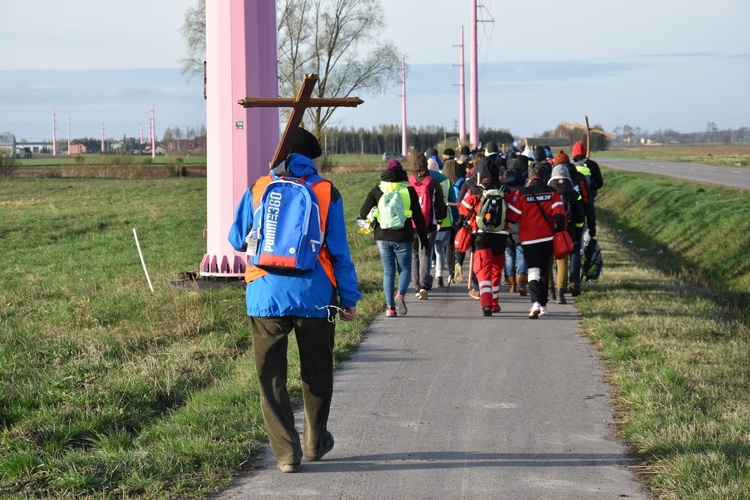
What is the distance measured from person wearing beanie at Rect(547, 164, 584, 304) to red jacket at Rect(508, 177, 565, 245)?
0.94 metres

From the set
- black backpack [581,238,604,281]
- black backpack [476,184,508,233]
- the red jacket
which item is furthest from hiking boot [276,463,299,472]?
black backpack [581,238,604,281]

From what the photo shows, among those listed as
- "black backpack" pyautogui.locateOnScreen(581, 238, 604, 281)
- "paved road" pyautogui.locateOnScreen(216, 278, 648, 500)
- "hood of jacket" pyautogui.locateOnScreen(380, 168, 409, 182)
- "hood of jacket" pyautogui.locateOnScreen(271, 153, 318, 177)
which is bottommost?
"paved road" pyautogui.locateOnScreen(216, 278, 648, 500)

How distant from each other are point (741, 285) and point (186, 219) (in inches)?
672

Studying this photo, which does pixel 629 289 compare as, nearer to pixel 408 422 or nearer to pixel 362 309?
pixel 362 309

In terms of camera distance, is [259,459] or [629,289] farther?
[629,289]

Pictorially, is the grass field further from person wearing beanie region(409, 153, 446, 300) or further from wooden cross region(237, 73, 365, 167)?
wooden cross region(237, 73, 365, 167)

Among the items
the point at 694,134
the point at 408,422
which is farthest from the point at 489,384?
the point at 694,134

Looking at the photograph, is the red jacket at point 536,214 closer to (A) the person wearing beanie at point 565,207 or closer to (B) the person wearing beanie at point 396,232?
(A) the person wearing beanie at point 565,207

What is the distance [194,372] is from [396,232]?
11.6 feet

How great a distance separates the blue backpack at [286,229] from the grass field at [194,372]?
1.24m

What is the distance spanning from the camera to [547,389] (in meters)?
7.91

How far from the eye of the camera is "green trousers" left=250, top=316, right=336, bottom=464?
5793mm

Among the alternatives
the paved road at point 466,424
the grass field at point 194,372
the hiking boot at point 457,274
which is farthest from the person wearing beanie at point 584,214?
the paved road at point 466,424

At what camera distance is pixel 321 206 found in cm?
573
